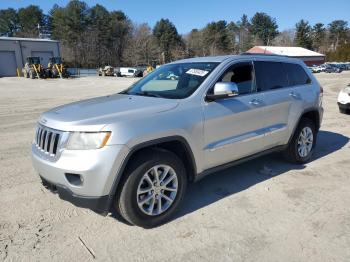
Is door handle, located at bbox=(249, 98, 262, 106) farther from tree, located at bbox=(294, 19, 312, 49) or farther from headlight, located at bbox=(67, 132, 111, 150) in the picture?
tree, located at bbox=(294, 19, 312, 49)

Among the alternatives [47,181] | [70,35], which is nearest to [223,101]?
[47,181]

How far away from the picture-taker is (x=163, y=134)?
11.2ft

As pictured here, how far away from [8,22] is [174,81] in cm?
9574

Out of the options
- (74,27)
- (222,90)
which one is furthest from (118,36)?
(222,90)

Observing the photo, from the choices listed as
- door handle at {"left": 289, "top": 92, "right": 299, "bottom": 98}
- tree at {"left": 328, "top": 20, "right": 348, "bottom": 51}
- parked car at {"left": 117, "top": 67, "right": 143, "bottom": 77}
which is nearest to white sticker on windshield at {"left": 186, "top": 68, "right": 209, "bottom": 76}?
door handle at {"left": 289, "top": 92, "right": 299, "bottom": 98}

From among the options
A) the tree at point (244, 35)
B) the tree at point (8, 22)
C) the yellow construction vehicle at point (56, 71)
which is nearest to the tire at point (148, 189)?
the yellow construction vehicle at point (56, 71)

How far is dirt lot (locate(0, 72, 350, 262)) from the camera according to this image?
3074mm

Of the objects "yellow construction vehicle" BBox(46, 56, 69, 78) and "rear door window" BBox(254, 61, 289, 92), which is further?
"yellow construction vehicle" BBox(46, 56, 69, 78)

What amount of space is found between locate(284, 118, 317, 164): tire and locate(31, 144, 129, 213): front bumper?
3.09m

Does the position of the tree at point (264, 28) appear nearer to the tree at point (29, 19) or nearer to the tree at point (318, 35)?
the tree at point (318, 35)

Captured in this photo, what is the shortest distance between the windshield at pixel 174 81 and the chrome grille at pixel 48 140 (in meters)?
1.32

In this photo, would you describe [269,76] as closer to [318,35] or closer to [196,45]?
[196,45]

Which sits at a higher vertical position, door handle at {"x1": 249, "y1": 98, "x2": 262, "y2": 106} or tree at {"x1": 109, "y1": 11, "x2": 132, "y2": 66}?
tree at {"x1": 109, "y1": 11, "x2": 132, "y2": 66}

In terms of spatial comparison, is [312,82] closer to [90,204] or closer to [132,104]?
[132,104]
